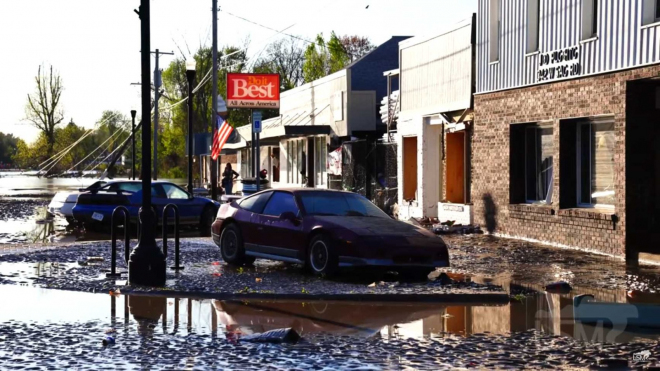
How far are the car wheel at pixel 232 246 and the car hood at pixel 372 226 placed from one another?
6.59 feet

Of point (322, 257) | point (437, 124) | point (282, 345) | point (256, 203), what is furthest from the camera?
point (437, 124)

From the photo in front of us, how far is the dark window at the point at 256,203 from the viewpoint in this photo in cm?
1734

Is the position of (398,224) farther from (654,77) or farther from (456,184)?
(456,184)

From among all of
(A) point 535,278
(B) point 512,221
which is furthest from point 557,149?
(A) point 535,278

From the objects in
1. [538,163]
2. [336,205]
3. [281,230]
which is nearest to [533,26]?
[538,163]

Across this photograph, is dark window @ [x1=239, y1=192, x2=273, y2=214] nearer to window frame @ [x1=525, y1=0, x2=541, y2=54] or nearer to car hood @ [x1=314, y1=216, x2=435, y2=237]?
car hood @ [x1=314, y1=216, x2=435, y2=237]

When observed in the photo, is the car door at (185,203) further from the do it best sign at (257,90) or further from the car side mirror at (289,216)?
the do it best sign at (257,90)

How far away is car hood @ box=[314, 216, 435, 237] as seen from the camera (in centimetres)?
1523

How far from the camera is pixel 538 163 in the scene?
2359cm

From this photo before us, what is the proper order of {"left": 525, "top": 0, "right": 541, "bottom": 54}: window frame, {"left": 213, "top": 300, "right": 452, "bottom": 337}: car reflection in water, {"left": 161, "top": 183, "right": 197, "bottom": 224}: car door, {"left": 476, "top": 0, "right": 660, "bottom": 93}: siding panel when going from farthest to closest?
{"left": 161, "top": 183, "right": 197, "bottom": 224}: car door
{"left": 525, "top": 0, "right": 541, "bottom": 54}: window frame
{"left": 476, "top": 0, "right": 660, "bottom": 93}: siding panel
{"left": 213, "top": 300, "right": 452, "bottom": 337}: car reflection in water

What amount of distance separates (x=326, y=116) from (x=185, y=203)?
15868mm

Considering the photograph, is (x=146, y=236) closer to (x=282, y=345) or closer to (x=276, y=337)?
(x=276, y=337)

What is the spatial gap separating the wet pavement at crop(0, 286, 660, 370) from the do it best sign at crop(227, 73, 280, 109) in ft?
116

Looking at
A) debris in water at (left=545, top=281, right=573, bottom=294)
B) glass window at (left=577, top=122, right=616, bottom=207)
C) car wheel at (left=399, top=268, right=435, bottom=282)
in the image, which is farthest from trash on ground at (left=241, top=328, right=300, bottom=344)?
glass window at (left=577, top=122, right=616, bottom=207)
